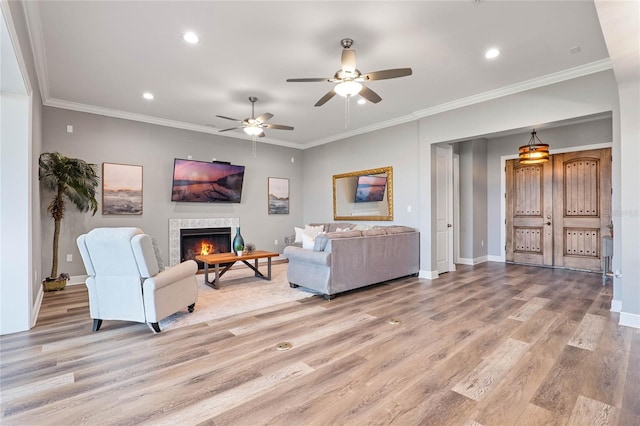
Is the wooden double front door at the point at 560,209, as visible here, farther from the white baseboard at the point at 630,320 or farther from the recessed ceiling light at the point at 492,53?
the recessed ceiling light at the point at 492,53

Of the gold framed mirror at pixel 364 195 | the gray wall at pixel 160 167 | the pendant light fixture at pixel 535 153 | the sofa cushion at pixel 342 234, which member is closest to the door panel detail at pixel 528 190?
the pendant light fixture at pixel 535 153

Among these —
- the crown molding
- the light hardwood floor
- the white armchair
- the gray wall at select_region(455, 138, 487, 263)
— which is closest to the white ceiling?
the crown molding

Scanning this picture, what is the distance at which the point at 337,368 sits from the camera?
2369 mm

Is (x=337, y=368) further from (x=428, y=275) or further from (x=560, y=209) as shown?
(x=560, y=209)

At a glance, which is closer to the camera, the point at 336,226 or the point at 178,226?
the point at 178,226

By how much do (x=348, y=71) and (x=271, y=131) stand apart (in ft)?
13.6

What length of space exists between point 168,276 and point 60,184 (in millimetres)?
2884

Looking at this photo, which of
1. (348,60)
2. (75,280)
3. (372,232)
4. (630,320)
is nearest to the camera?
(348,60)

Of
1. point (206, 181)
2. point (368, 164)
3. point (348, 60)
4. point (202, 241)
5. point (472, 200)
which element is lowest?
point (202, 241)

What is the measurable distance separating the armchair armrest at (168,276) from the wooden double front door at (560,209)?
6845mm

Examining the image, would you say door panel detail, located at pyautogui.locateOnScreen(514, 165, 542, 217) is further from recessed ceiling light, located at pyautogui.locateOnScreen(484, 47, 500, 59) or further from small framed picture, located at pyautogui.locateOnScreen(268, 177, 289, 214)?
small framed picture, located at pyautogui.locateOnScreen(268, 177, 289, 214)

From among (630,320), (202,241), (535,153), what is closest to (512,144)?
(535,153)

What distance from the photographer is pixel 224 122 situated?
6.23 m

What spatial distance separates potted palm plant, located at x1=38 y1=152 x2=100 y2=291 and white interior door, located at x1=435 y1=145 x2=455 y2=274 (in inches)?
233
